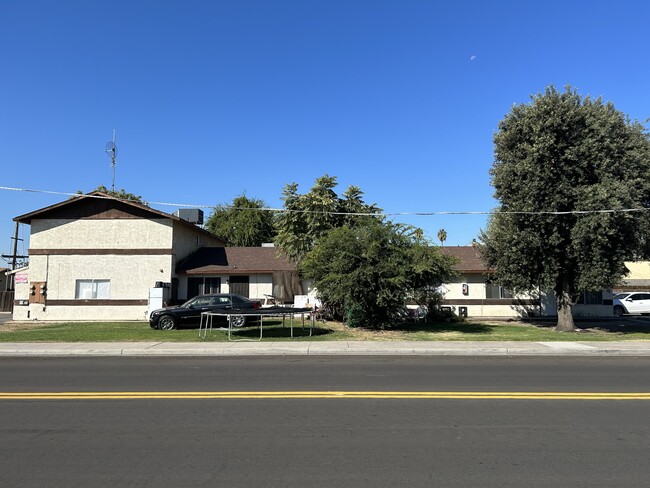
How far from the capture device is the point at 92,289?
1057 inches

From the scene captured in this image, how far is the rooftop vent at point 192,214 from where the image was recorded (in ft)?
107

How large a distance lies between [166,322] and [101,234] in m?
9.27

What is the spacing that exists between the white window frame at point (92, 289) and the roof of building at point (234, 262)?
12.7ft

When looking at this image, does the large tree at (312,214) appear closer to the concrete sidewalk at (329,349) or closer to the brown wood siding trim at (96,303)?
the brown wood siding trim at (96,303)

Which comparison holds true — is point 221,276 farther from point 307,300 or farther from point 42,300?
point 42,300

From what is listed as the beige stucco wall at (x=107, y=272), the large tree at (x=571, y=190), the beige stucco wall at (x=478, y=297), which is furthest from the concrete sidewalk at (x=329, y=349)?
the beige stucco wall at (x=478, y=297)

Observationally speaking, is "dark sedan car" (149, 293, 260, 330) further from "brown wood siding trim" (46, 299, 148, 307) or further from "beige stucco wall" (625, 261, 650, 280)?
"beige stucco wall" (625, 261, 650, 280)

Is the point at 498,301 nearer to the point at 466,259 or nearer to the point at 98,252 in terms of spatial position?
the point at 466,259
